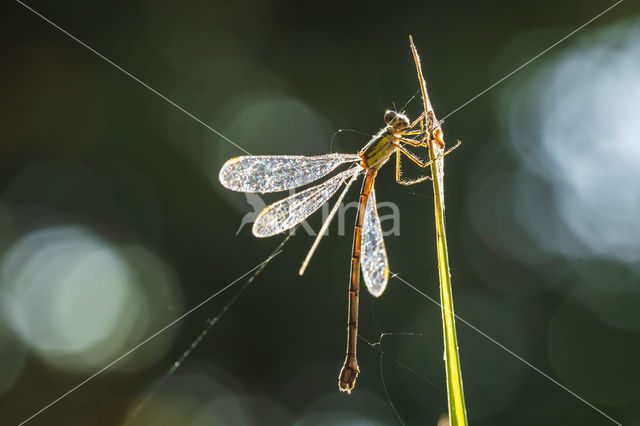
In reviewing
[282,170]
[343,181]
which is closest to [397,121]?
[343,181]

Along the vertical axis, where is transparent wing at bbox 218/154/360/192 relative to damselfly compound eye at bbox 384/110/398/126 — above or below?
below

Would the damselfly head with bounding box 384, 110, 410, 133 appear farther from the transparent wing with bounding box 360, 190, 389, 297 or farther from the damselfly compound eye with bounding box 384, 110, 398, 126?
the transparent wing with bounding box 360, 190, 389, 297

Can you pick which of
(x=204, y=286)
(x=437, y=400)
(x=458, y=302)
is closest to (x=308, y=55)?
(x=204, y=286)

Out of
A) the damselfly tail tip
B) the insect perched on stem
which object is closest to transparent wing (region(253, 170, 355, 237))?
the insect perched on stem

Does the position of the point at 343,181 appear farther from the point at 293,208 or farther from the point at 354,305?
the point at 354,305

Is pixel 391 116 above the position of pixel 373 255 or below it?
above

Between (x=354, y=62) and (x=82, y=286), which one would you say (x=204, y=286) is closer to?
(x=82, y=286)

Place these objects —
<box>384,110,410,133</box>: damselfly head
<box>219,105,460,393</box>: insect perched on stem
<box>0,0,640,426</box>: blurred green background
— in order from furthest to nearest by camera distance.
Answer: <box>0,0,640,426</box>: blurred green background → <box>384,110,410,133</box>: damselfly head → <box>219,105,460,393</box>: insect perched on stem
